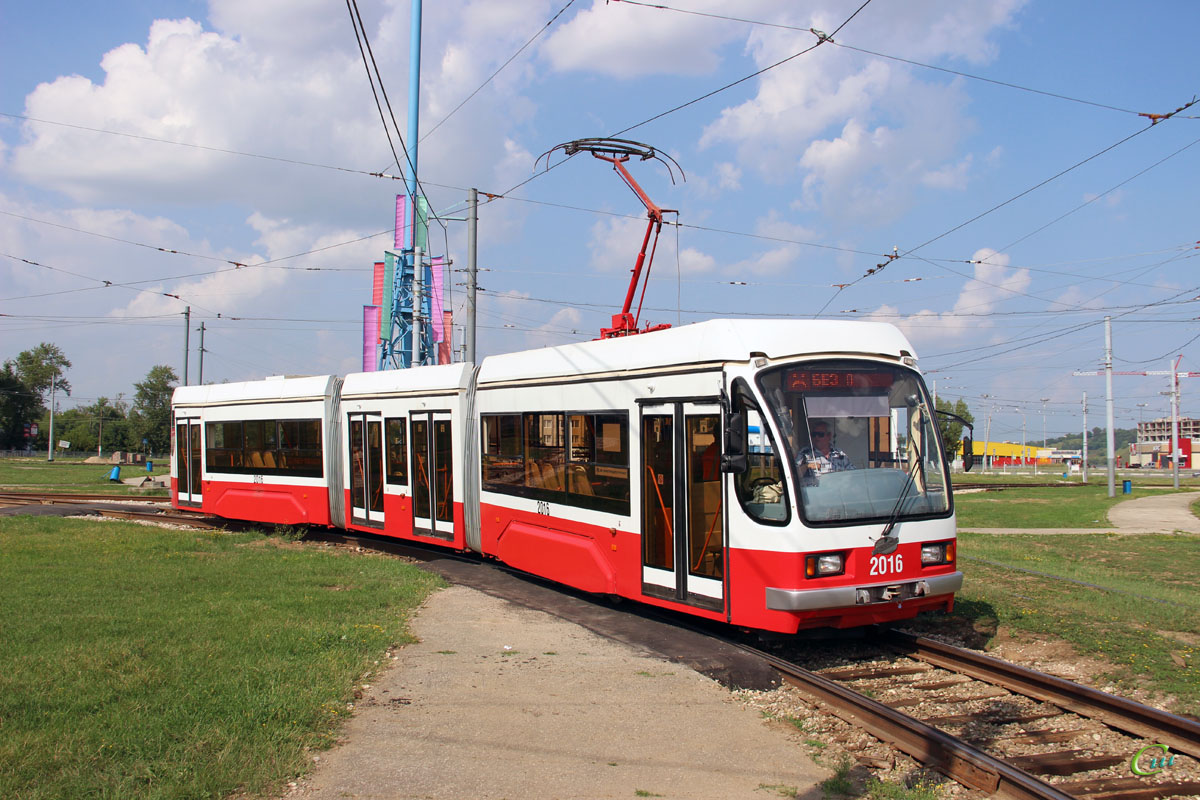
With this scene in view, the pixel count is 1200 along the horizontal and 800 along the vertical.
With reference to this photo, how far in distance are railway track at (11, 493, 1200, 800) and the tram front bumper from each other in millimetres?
555

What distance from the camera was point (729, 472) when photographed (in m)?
8.34

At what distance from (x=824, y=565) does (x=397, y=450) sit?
9991 mm

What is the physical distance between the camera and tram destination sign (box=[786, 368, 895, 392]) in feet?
28.0

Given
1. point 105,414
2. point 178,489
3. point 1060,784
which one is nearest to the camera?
point 1060,784

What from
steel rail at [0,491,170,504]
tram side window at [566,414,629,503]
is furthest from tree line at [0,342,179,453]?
tram side window at [566,414,629,503]

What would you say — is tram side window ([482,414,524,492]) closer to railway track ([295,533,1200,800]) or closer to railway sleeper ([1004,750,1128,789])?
railway track ([295,533,1200,800])

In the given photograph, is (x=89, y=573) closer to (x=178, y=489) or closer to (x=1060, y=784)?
(x=178, y=489)

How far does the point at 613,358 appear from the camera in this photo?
10562 millimetres

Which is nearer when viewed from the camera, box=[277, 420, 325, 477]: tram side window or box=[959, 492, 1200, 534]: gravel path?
box=[277, 420, 325, 477]: tram side window

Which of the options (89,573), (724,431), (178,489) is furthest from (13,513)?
(724,431)

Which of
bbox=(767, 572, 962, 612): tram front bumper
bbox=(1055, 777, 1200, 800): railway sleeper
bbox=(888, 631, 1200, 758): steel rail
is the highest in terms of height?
bbox=(767, 572, 962, 612): tram front bumper

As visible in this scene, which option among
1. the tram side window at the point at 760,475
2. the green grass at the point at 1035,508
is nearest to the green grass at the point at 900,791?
the tram side window at the point at 760,475

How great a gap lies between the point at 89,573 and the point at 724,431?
9.69m

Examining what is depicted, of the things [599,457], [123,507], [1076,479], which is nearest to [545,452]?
[599,457]
